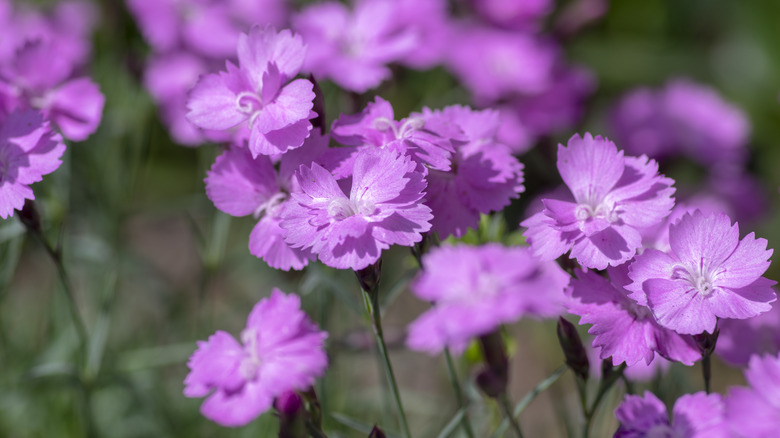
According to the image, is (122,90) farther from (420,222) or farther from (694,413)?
(694,413)

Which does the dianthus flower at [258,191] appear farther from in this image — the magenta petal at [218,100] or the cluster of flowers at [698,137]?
the cluster of flowers at [698,137]

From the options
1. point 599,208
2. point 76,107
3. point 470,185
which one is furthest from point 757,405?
point 76,107

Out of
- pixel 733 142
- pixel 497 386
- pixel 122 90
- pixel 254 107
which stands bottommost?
pixel 122 90

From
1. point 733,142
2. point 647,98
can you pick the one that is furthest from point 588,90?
point 733,142

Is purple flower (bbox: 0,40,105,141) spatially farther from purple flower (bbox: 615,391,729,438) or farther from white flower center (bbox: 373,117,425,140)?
purple flower (bbox: 615,391,729,438)

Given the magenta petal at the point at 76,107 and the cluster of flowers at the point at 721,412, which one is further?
the magenta petal at the point at 76,107

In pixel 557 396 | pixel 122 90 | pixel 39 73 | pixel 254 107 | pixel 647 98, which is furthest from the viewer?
pixel 122 90

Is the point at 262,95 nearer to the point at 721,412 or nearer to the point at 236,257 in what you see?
the point at 721,412

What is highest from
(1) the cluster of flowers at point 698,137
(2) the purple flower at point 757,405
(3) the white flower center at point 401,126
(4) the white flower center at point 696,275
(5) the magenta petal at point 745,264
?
(3) the white flower center at point 401,126

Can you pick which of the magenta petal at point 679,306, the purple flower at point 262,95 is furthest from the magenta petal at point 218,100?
the magenta petal at point 679,306
